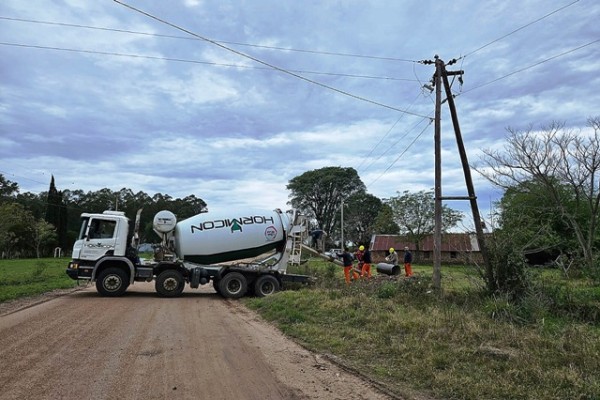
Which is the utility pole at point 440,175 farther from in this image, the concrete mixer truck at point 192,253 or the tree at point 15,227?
the tree at point 15,227

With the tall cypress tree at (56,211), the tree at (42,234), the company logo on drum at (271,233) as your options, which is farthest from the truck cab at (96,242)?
the tall cypress tree at (56,211)

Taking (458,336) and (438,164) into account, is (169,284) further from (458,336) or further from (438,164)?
(458,336)

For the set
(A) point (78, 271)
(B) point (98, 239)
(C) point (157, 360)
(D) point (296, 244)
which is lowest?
(C) point (157, 360)

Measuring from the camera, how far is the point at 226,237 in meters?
17.5

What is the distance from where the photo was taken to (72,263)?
1616 cm

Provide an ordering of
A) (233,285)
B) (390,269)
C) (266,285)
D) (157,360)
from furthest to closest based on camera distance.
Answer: (390,269) < (266,285) < (233,285) < (157,360)

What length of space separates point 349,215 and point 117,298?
2776 inches

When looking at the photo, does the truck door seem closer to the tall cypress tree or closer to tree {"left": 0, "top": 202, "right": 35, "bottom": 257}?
tree {"left": 0, "top": 202, "right": 35, "bottom": 257}

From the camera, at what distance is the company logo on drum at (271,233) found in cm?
1799

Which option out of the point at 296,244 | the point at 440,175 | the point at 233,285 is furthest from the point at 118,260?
the point at 440,175

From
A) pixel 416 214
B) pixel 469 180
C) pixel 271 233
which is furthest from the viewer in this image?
pixel 416 214

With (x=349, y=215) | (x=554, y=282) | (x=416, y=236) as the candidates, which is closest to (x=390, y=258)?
(x=554, y=282)

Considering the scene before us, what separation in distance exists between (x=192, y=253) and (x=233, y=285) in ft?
6.16

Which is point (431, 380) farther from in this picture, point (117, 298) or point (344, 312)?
point (117, 298)
